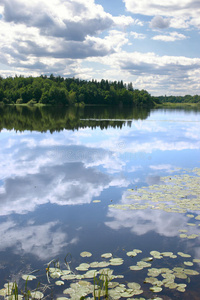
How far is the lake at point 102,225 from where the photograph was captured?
7.70m

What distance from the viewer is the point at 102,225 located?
11359 mm

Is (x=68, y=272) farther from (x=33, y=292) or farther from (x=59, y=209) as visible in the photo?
(x=59, y=209)

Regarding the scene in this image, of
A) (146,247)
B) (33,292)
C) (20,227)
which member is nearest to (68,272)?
(33,292)

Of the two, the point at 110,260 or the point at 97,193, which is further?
the point at 97,193

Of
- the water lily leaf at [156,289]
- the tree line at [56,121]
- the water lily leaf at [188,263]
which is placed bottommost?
the water lily leaf at [188,263]

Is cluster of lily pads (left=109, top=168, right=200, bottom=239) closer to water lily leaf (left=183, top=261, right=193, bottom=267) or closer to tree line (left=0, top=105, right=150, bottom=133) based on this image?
water lily leaf (left=183, top=261, right=193, bottom=267)

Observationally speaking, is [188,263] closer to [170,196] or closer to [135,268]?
[135,268]

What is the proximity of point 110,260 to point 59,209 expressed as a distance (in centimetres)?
501

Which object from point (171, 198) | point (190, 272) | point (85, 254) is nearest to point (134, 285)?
point (190, 272)

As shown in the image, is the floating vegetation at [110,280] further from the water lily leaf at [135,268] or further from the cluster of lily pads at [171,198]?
the cluster of lily pads at [171,198]

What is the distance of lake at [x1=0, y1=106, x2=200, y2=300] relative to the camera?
25.3 feet

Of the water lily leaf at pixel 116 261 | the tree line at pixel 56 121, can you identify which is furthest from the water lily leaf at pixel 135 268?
the tree line at pixel 56 121

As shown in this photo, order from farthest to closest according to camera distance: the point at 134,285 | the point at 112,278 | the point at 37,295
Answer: the point at 112,278 → the point at 134,285 → the point at 37,295

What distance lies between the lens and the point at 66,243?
9.80m
